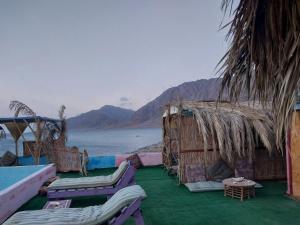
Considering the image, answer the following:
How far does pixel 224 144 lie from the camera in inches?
330

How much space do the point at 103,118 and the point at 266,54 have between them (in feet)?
464

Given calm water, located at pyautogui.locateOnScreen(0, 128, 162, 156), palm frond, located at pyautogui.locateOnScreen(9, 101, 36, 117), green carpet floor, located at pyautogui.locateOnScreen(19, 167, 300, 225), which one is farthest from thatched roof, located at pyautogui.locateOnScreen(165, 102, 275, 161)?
calm water, located at pyautogui.locateOnScreen(0, 128, 162, 156)

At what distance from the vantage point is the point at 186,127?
8.77 m

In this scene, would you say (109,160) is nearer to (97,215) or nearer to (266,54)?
(97,215)

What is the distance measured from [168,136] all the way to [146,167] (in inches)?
65.5

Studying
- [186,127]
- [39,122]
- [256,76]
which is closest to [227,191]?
[186,127]

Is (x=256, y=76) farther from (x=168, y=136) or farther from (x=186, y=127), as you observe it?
(x=168, y=136)

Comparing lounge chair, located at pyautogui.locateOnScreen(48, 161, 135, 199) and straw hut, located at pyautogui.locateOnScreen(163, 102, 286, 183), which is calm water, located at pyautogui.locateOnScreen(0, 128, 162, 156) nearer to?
straw hut, located at pyautogui.locateOnScreen(163, 102, 286, 183)

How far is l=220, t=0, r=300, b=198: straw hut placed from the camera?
2.75m

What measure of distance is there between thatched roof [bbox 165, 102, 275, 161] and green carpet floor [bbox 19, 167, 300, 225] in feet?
3.60

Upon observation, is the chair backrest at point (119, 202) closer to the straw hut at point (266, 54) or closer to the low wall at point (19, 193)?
the straw hut at point (266, 54)

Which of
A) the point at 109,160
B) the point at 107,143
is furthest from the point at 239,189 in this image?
the point at 107,143

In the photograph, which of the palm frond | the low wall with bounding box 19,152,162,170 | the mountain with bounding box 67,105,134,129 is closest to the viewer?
the palm frond

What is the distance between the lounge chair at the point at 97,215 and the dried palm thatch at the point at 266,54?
1.83m
